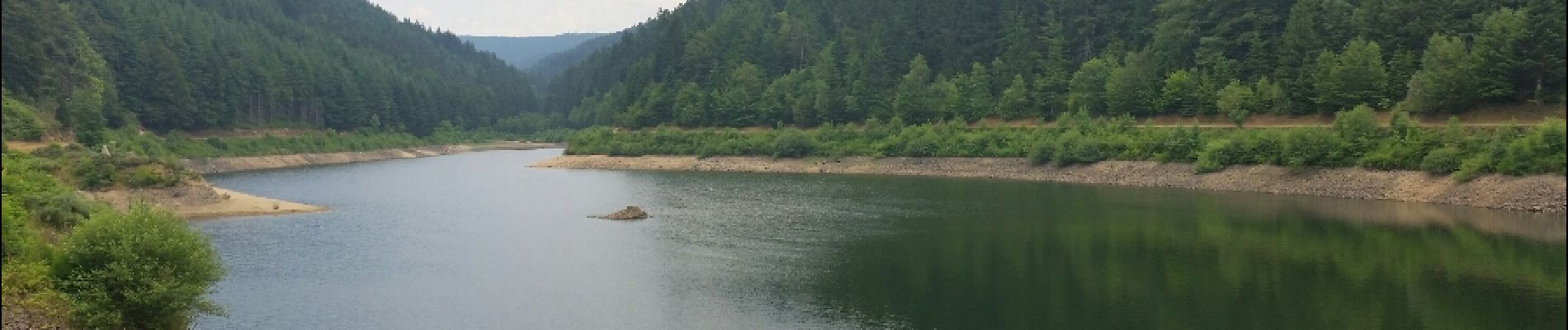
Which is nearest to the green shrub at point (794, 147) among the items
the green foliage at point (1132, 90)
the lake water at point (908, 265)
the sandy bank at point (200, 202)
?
the green foliage at point (1132, 90)

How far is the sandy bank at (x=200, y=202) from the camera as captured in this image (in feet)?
194

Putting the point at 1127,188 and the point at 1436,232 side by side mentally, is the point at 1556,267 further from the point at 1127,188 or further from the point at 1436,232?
the point at 1127,188

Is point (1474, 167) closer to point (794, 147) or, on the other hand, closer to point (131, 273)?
point (131, 273)

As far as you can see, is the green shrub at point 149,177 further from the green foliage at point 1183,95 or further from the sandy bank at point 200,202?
the green foliage at point 1183,95

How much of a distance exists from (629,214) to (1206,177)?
38.2 meters

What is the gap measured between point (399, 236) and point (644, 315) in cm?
2537

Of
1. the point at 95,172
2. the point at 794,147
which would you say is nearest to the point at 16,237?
the point at 95,172

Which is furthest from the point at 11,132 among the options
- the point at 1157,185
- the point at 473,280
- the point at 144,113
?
the point at 1157,185

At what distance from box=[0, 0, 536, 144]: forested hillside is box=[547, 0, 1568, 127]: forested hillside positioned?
127 ft

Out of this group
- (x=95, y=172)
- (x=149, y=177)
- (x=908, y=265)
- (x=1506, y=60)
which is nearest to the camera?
(x=908, y=265)

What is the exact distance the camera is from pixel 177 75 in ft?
392

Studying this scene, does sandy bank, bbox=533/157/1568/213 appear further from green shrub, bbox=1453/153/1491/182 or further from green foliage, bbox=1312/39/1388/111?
green foliage, bbox=1312/39/1388/111

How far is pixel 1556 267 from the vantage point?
3744 cm

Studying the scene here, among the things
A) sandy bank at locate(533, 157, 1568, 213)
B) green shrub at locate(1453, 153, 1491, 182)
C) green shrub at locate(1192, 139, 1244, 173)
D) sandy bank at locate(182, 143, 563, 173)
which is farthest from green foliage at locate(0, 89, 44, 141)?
green shrub at locate(1453, 153, 1491, 182)
